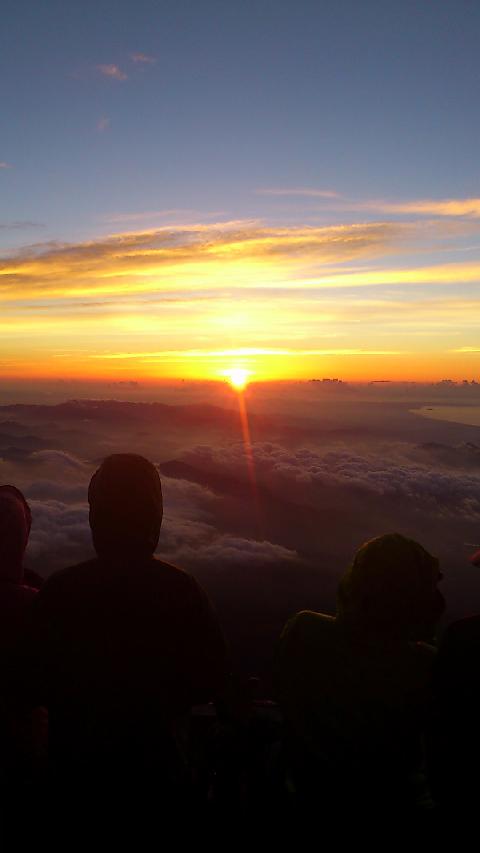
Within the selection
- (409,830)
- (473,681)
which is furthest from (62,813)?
(473,681)

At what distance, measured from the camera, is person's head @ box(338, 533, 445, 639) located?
242 cm

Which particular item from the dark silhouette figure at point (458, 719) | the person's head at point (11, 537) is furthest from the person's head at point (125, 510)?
the dark silhouette figure at point (458, 719)

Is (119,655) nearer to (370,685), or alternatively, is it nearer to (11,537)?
(11,537)

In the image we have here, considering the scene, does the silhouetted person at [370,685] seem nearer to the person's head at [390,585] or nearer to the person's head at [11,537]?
the person's head at [390,585]

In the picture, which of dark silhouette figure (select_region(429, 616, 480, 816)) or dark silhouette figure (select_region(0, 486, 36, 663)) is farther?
dark silhouette figure (select_region(0, 486, 36, 663))

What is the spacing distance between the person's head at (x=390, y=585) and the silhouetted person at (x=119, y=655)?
585 mm

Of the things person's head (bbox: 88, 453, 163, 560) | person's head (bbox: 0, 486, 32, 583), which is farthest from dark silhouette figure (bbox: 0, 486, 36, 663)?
person's head (bbox: 88, 453, 163, 560)

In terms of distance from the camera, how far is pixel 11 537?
269cm

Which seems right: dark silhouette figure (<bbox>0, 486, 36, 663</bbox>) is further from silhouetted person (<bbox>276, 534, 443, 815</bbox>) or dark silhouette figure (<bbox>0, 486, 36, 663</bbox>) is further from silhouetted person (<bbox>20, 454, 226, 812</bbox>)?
silhouetted person (<bbox>276, 534, 443, 815</bbox>)

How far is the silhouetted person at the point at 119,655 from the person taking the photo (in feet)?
7.20

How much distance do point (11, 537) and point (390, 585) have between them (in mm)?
1520

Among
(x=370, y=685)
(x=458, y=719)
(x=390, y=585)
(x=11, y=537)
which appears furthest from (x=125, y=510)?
(x=458, y=719)

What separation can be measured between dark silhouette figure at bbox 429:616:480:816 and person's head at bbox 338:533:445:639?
0.16 m

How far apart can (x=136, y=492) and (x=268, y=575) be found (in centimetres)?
15362
